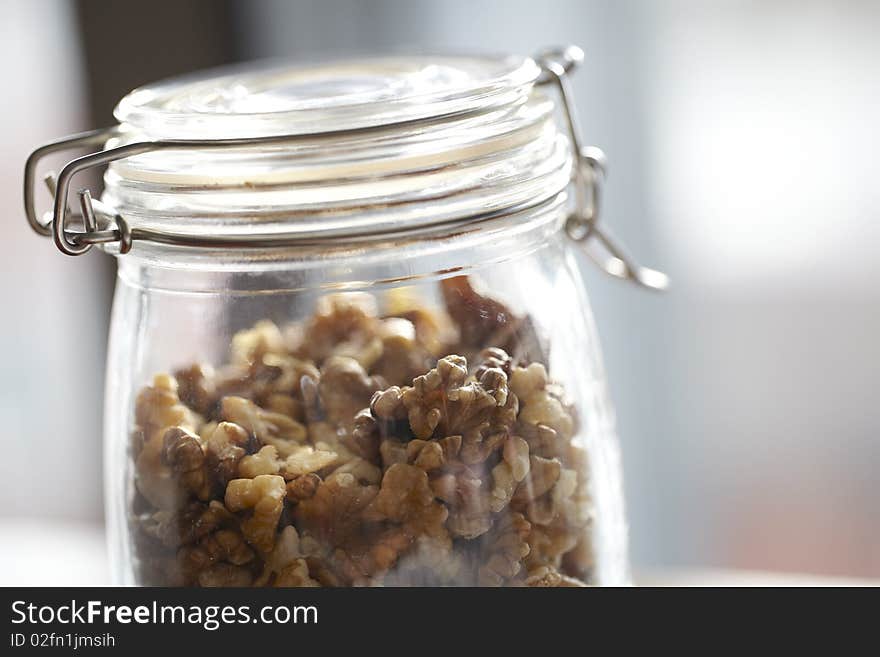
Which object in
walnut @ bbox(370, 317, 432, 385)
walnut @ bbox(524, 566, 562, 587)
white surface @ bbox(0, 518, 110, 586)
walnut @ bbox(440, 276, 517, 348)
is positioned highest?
walnut @ bbox(440, 276, 517, 348)

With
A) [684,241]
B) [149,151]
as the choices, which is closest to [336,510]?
[149,151]

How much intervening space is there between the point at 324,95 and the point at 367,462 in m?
0.14

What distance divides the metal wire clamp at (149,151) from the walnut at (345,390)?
0.15 ft

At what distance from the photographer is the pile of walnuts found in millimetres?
351

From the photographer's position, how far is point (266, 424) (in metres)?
0.36

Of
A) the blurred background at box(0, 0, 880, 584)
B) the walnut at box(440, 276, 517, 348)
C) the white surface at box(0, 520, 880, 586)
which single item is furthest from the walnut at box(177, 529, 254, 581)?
the blurred background at box(0, 0, 880, 584)

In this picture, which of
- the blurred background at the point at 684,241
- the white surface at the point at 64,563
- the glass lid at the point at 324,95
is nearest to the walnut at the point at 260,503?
the glass lid at the point at 324,95

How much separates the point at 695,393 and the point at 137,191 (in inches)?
28.8

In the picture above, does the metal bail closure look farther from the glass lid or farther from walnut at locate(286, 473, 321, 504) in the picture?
walnut at locate(286, 473, 321, 504)

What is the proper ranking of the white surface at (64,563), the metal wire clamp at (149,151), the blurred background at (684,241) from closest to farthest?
the metal wire clamp at (149,151), the white surface at (64,563), the blurred background at (684,241)

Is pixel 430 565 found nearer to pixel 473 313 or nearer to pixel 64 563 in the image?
pixel 473 313

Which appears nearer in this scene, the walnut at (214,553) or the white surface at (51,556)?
the walnut at (214,553)

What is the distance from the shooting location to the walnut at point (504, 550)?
1.18 feet

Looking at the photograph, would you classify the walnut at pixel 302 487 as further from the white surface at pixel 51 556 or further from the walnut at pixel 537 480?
the white surface at pixel 51 556
